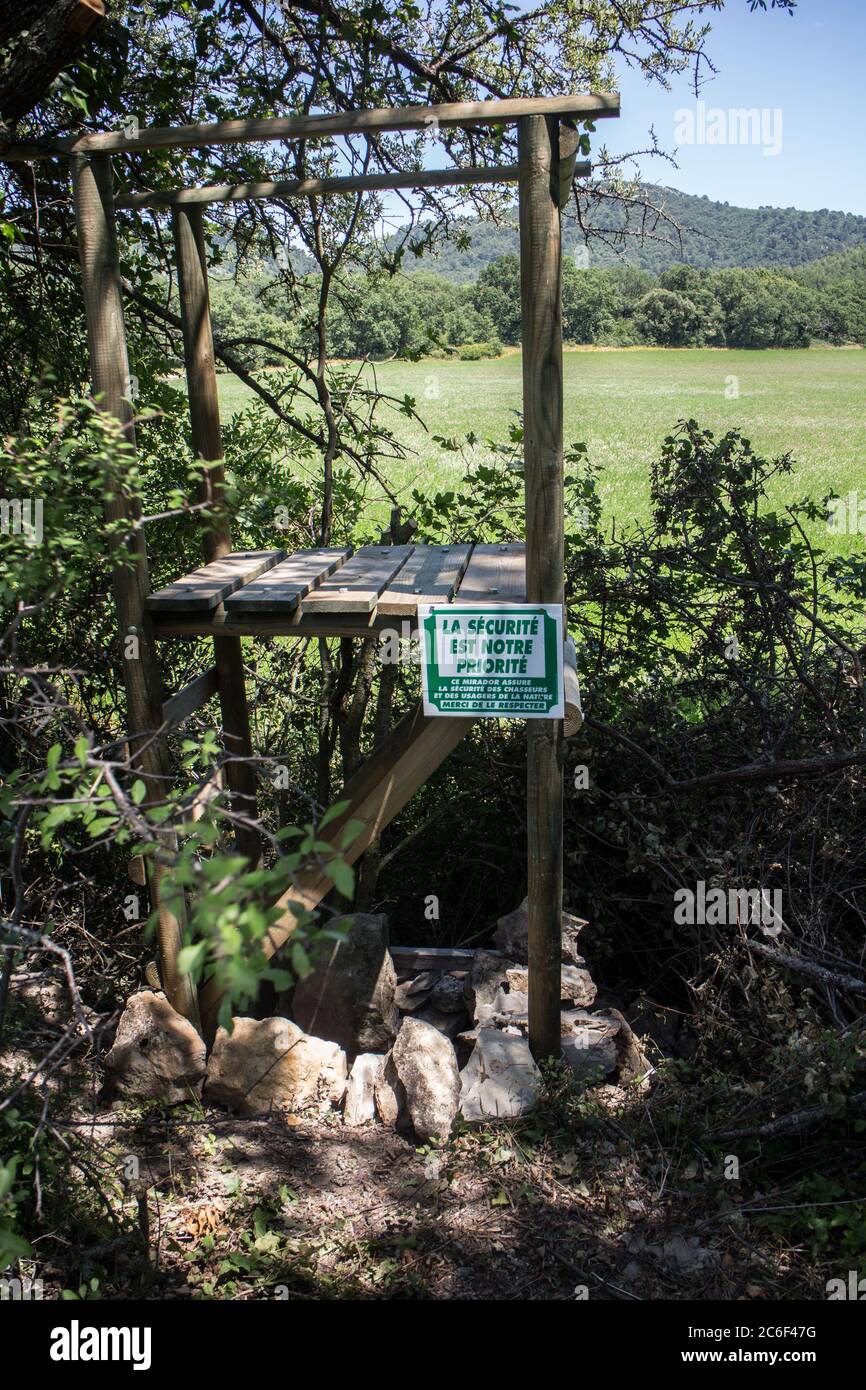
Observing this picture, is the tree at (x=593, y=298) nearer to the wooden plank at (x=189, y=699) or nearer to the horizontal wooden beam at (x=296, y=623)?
the wooden plank at (x=189, y=699)

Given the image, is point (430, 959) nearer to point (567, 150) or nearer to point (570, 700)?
point (570, 700)

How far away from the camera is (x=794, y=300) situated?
116ft

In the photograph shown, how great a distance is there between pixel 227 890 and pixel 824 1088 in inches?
100

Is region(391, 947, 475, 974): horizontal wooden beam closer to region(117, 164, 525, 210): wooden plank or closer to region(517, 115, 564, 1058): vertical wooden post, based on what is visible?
region(517, 115, 564, 1058): vertical wooden post

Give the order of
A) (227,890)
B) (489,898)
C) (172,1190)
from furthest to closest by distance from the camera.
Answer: (489,898) < (172,1190) < (227,890)

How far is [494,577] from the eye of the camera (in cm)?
388

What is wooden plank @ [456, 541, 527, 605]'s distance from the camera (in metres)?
3.64

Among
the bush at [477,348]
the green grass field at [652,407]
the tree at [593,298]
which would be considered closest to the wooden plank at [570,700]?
the green grass field at [652,407]

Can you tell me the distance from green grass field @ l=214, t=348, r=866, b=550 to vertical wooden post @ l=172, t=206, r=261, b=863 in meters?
2.46

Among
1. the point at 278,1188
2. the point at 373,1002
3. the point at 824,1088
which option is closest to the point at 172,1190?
the point at 278,1188

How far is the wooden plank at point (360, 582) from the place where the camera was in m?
3.62

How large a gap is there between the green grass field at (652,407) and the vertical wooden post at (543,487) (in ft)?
11.0

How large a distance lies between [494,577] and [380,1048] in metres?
2.11

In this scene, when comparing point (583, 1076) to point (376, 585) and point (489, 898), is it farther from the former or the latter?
point (376, 585)
